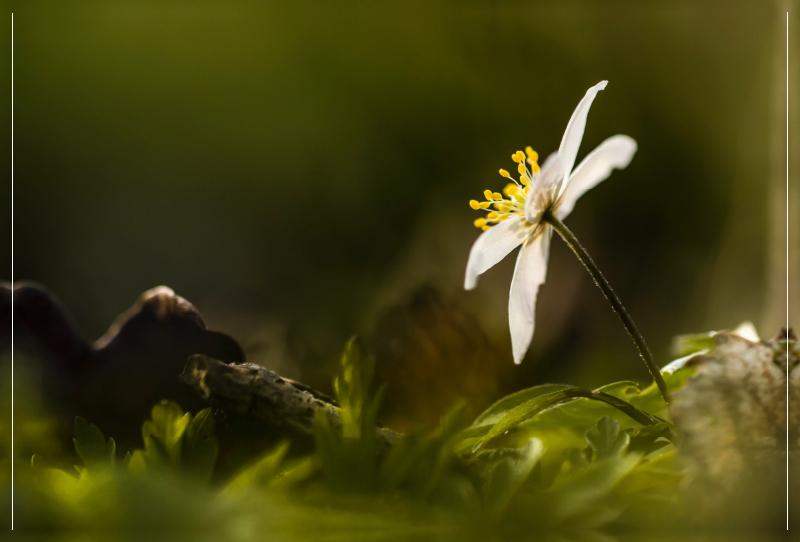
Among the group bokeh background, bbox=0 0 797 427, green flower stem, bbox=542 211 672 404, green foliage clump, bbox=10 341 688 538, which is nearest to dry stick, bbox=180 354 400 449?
green foliage clump, bbox=10 341 688 538

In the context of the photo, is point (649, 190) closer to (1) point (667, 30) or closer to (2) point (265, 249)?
A: (1) point (667, 30)

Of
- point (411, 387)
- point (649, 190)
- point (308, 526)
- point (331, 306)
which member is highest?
point (649, 190)

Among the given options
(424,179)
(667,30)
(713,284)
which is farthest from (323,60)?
A: (713,284)

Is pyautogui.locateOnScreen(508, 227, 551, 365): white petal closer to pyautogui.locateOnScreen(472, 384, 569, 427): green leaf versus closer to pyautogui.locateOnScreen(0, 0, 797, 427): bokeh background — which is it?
pyautogui.locateOnScreen(472, 384, 569, 427): green leaf

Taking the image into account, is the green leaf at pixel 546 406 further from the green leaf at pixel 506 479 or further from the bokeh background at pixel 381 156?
the bokeh background at pixel 381 156

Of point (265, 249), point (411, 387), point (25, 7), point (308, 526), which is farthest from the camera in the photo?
point (265, 249)

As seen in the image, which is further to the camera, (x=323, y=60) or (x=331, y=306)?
(x=323, y=60)
